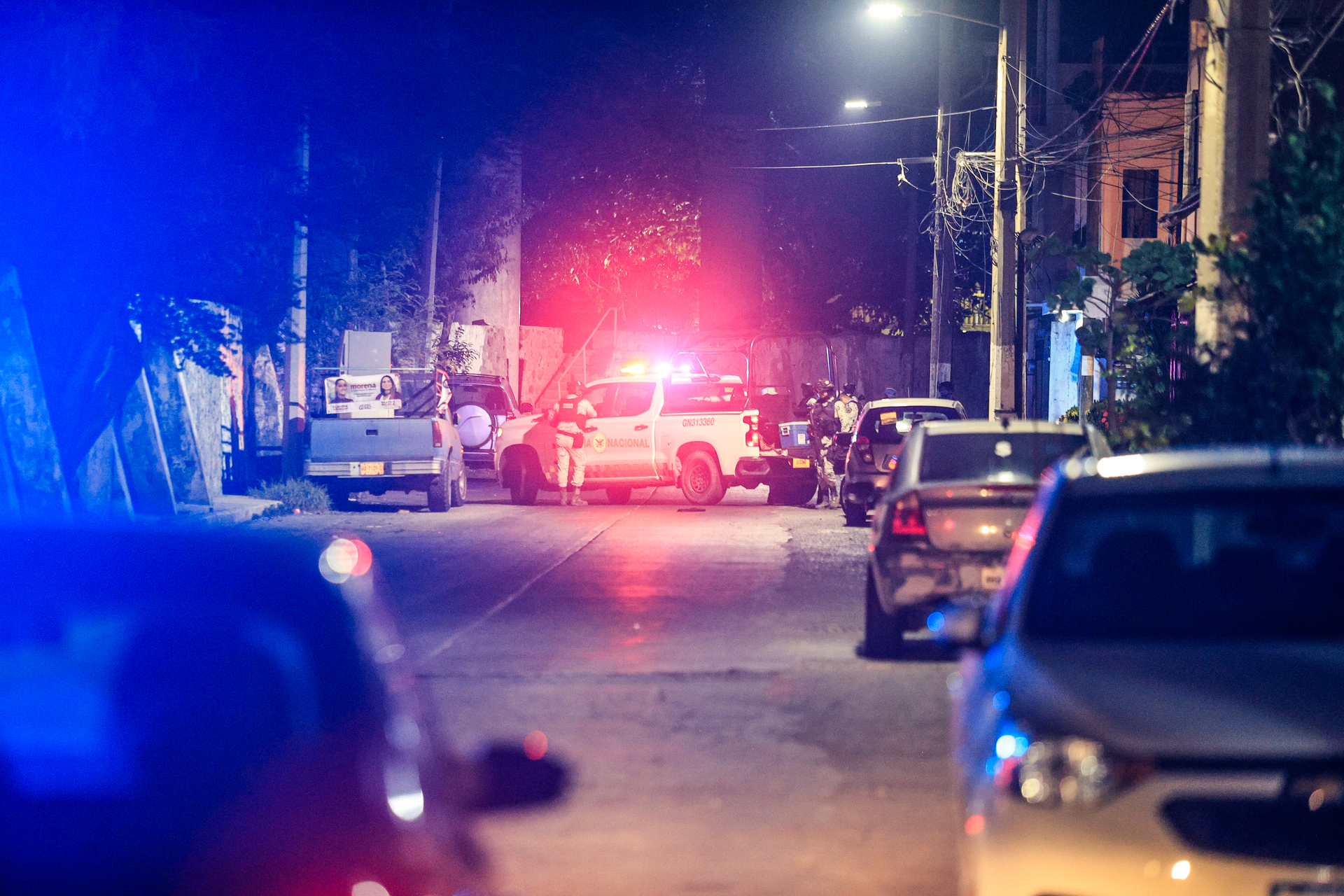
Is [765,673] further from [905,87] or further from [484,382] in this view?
[905,87]

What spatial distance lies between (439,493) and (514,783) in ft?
71.6

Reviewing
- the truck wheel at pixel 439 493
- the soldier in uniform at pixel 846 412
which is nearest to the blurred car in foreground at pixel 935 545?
the truck wheel at pixel 439 493

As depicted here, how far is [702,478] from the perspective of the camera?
25562mm

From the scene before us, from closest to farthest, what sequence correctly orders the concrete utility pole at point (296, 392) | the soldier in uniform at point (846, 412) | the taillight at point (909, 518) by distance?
the taillight at point (909, 518), the concrete utility pole at point (296, 392), the soldier in uniform at point (846, 412)

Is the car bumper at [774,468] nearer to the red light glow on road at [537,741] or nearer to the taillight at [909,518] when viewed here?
the taillight at [909,518]

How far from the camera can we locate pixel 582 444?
1016 inches

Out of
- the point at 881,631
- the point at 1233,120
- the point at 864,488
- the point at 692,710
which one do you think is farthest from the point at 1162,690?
the point at 864,488

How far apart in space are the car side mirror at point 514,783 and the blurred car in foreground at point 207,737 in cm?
16

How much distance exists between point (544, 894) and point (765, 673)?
4799 mm

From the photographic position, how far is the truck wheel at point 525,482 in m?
26.5

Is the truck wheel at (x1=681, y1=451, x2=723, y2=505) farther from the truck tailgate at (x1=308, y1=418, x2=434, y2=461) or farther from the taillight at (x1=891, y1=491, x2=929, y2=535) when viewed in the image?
the taillight at (x1=891, y1=491, x2=929, y2=535)

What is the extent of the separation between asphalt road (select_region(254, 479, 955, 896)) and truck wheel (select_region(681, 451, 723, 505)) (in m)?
6.27

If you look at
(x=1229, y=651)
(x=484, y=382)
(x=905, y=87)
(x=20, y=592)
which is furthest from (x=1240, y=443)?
(x=905, y=87)

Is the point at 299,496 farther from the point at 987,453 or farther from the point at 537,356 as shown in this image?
the point at 537,356
